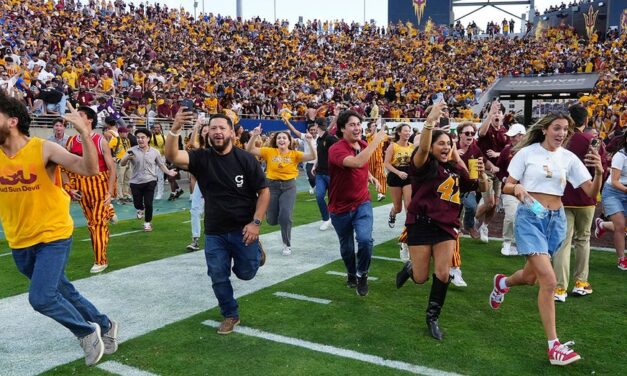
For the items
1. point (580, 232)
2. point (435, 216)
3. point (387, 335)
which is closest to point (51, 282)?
point (387, 335)

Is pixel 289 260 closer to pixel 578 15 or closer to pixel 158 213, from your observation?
pixel 158 213

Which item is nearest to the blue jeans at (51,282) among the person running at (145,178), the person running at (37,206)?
the person running at (37,206)

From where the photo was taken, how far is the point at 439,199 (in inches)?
184

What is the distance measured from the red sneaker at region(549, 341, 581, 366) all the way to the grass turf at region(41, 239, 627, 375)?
0.06m

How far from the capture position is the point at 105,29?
92.1 feet

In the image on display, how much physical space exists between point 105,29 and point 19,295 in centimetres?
2499

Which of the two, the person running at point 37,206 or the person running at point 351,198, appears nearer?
the person running at point 37,206

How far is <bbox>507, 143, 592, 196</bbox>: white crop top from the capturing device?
177 inches

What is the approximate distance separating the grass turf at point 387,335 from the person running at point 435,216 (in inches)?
15.8

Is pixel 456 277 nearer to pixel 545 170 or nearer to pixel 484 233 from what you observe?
pixel 545 170

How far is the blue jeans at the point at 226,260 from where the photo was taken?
464 centimetres

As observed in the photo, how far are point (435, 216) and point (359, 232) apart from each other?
3.86 feet

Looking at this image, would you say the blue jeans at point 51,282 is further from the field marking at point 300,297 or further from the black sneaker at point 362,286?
the black sneaker at point 362,286

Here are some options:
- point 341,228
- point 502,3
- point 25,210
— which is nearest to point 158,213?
point 341,228
